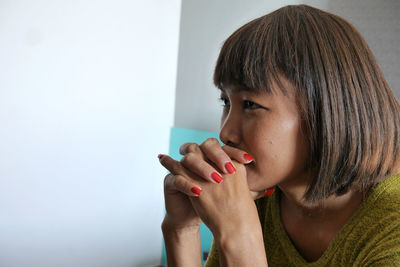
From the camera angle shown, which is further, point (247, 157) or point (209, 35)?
point (209, 35)

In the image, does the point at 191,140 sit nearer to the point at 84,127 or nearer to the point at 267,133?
the point at 84,127

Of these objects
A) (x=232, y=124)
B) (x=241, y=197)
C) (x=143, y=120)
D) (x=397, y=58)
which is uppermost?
(x=397, y=58)

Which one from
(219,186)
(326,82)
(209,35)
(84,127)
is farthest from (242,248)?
(209,35)

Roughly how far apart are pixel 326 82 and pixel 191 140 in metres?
1.68

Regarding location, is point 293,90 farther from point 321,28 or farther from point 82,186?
point 82,186

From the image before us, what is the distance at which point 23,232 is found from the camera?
188 centimetres

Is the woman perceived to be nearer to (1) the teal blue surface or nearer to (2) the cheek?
(2) the cheek

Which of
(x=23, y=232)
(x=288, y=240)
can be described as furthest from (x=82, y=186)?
(x=288, y=240)

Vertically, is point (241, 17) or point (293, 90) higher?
point (241, 17)

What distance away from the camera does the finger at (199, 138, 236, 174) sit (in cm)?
67

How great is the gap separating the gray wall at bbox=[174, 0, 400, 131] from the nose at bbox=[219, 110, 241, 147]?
894 mm

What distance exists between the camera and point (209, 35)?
220cm

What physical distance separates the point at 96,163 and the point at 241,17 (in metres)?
1.27

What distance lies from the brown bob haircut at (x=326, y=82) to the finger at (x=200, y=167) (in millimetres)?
172
